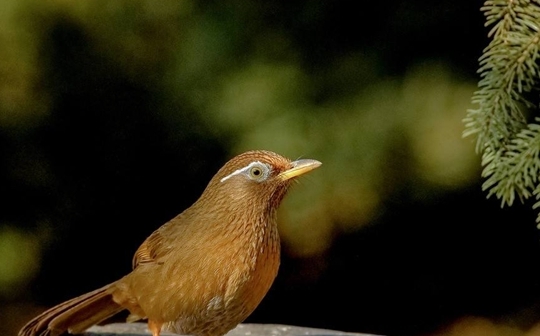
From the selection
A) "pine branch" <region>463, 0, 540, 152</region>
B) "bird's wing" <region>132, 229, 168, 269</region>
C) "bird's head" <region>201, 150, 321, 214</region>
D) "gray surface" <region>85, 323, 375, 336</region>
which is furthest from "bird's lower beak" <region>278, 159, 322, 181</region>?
"gray surface" <region>85, 323, 375, 336</region>

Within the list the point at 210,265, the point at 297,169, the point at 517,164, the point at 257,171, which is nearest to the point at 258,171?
Result: the point at 257,171

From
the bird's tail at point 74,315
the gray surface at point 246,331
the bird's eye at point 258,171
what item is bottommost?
the gray surface at point 246,331

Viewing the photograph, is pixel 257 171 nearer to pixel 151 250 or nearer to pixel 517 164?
pixel 151 250

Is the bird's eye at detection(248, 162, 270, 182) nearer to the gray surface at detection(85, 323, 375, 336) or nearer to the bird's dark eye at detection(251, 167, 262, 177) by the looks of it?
the bird's dark eye at detection(251, 167, 262, 177)

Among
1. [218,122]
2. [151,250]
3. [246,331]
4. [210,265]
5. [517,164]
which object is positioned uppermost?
[218,122]

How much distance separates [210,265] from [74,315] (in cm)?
52

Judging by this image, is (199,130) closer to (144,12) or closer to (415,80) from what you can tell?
(144,12)

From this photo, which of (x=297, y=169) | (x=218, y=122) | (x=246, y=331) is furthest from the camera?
(x=218, y=122)

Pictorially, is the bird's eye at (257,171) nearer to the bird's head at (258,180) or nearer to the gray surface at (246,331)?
the bird's head at (258,180)

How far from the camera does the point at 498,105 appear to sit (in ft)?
13.3

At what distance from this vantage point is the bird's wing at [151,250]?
3934mm

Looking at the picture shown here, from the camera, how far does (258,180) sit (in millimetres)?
3867

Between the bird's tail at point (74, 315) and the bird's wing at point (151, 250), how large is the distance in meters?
0.15

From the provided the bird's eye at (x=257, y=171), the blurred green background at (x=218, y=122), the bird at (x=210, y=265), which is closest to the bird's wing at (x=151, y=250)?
the bird at (x=210, y=265)
